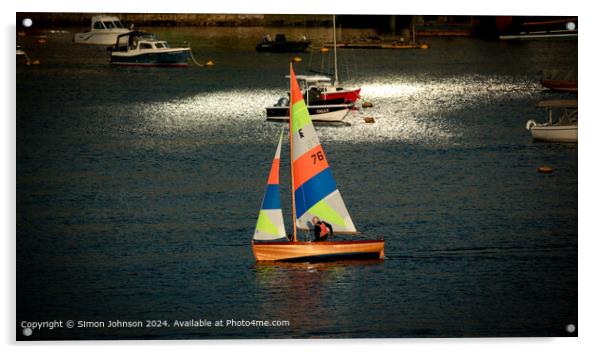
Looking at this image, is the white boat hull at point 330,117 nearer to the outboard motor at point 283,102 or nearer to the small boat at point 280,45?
the outboard motor at point 283,102

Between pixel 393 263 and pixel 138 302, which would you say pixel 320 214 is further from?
pixel 138 302

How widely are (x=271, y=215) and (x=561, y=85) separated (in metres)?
3.62

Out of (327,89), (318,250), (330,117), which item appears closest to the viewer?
(318,250)

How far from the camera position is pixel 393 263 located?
2103 centimetres

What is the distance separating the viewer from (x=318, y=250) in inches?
836

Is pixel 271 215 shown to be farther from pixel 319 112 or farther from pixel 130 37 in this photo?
pixel 130 37

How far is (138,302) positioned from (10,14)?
11.4 ft

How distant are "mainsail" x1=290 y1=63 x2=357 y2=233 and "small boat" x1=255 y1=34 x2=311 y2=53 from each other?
265 millimetres

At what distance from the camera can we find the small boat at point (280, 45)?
68.5 feet

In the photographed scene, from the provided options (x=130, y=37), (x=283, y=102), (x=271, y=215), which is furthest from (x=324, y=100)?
(x=130, y=37)

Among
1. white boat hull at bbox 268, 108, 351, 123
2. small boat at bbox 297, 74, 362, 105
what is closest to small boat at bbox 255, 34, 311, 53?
small boat at bbox 297, 74, 362, 105

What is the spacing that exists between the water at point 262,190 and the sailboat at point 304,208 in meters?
0.16

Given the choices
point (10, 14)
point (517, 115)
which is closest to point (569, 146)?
point (517, 115)

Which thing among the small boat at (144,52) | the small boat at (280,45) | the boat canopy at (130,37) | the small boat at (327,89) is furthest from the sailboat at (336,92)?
the boat canopy at (130,37)
